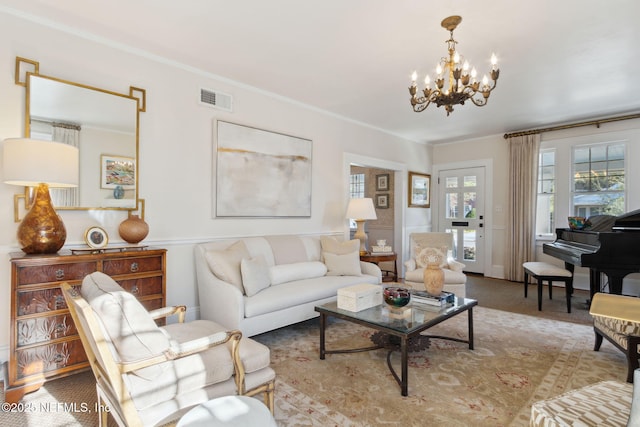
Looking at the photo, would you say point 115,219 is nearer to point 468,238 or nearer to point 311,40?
point 311,40

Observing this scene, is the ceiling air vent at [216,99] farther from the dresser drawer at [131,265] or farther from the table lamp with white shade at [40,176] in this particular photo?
the dresser drawer at [131,265]

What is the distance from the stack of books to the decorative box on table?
1.16 ft

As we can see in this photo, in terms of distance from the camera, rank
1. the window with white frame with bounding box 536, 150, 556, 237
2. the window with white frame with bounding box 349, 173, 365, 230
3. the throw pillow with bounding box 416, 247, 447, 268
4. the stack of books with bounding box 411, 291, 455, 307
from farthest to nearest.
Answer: the window with white frame with bounding box 349, 173, 365, 230
the window with white frame with bounding box 536, 150, 556, 237
the throw pillow with bounding box 416, 247, 447, 268
the stack of books with bounding box 411, 291, 455, 307

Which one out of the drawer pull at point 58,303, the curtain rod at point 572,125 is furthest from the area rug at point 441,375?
the curtain rod at point 572,125

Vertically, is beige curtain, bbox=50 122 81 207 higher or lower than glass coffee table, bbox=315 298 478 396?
higher

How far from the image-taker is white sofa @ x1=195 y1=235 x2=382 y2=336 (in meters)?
2.77

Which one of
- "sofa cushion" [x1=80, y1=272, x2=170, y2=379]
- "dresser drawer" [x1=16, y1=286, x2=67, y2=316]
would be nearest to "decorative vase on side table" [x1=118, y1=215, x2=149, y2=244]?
"dresser drawer" [x1=16, y1=286, x2=67, y2=316]

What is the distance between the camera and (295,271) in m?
3.52

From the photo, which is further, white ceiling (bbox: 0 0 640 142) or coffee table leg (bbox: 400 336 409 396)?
white ceiling (bbox: 0 0 640 142)

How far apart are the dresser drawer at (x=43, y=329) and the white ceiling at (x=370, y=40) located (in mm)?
2179

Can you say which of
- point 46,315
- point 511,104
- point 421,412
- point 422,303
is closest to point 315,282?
point 422,303

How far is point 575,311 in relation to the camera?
3.93m

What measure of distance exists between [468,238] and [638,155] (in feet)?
8.94

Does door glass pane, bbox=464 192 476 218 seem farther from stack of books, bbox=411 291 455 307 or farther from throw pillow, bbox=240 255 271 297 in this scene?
throw pillow, bbox=240 255 271 297
